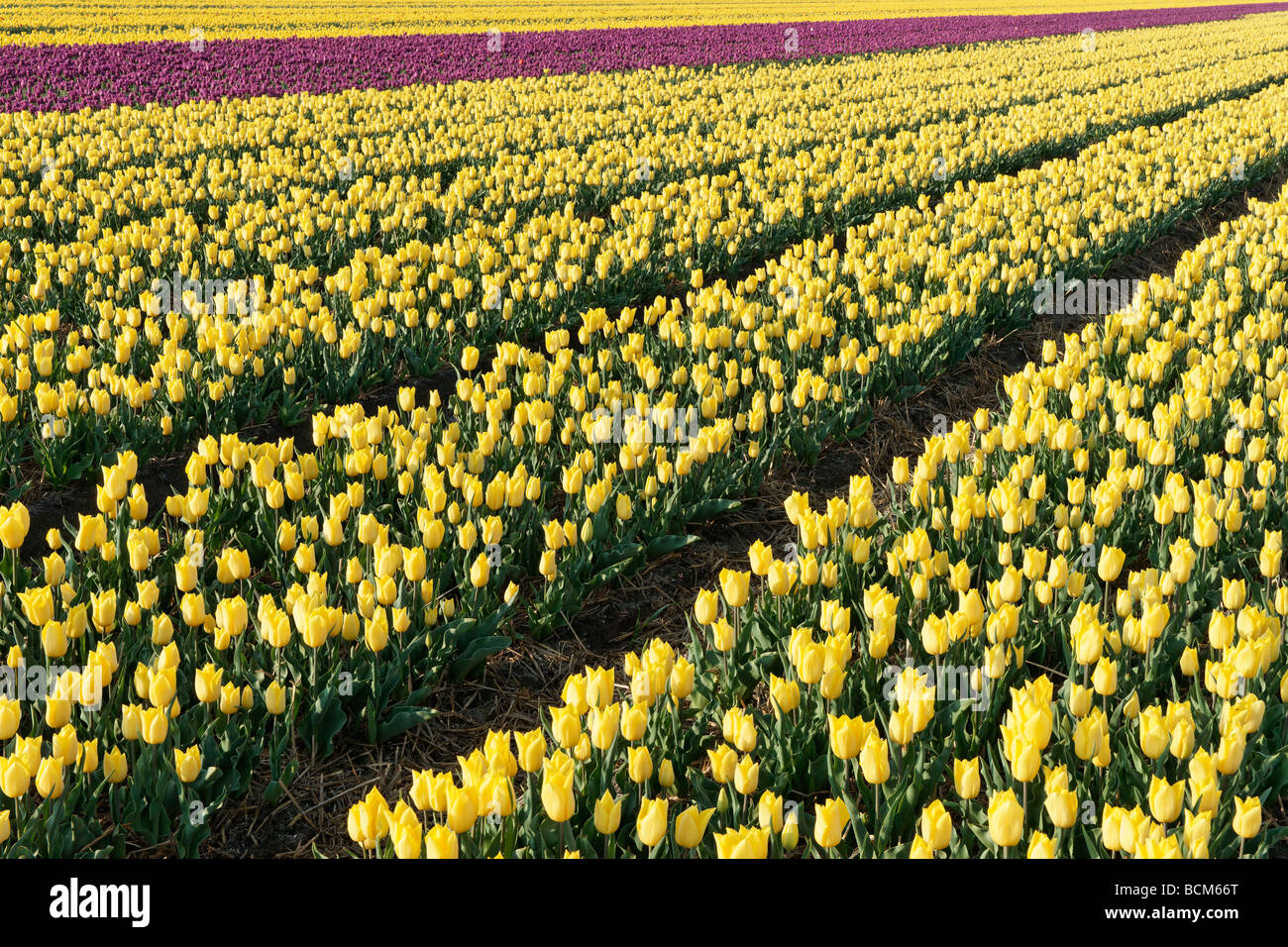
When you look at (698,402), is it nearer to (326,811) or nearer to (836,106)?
(326,811)

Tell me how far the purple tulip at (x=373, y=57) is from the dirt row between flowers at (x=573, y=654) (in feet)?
50.7

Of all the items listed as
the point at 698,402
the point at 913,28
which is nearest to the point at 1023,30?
the point at 913,28

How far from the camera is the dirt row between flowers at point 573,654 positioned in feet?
9.12

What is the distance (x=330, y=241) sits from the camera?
8.15 metres

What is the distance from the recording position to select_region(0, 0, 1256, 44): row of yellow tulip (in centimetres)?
2778

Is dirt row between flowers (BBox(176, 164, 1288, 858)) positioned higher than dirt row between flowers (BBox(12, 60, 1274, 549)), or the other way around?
dirt row between flowers (BBox(12, 60, 1274, 549))

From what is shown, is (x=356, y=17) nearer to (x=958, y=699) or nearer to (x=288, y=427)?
(x=288, y=427)

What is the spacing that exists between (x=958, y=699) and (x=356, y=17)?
3690cm

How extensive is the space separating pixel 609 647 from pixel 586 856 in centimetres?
154

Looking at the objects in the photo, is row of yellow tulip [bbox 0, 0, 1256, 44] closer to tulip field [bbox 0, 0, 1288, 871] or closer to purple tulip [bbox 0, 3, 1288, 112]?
purple tulip [bbox 0, 3, 1288, 112]

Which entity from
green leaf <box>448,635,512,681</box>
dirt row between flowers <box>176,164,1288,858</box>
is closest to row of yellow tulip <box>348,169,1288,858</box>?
dirt row between flowers <box>176,164,1288,858</box>

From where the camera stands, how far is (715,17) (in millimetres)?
39062

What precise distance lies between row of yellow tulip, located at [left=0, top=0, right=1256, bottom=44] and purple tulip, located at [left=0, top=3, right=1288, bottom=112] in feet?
9.65

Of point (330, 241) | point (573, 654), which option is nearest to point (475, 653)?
point (573, 654)
